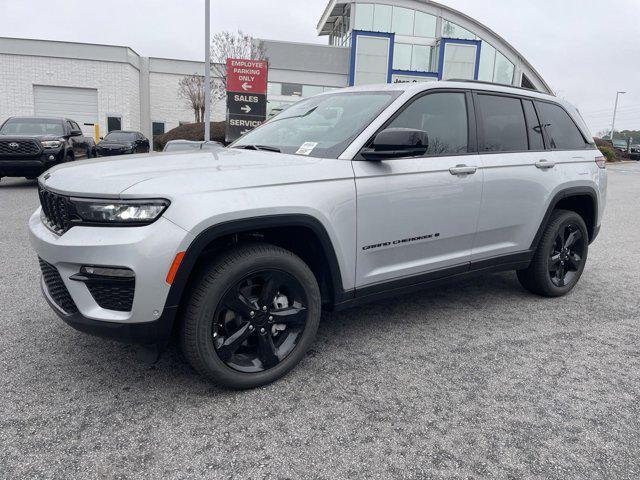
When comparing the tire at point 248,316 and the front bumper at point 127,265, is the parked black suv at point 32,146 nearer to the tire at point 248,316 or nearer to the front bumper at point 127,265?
the front bumper at point 127,265

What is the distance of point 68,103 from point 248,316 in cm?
3499

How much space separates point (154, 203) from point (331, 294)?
3.98ft

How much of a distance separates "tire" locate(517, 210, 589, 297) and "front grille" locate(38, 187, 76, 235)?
358cm

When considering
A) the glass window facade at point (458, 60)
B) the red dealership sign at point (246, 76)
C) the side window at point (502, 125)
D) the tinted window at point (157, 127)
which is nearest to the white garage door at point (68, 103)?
the tinted window at point (157, 127)

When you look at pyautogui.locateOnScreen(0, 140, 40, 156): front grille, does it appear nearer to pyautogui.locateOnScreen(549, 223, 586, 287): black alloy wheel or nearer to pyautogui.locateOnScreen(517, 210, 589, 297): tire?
pyautogui.locateOnScreen(517, 210, 589, 297): tire

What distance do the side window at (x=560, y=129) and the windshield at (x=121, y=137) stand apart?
18179mm

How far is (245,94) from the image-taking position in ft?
53.8

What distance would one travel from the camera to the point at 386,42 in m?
33.3

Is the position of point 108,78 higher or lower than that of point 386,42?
lower

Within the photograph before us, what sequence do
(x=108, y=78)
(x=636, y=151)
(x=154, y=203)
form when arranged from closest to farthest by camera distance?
1. (x=154, y=203)
2. (x=108, y=78)
3. (x=636, y=151)

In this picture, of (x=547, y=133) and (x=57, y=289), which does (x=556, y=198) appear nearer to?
(x=547, y=133)

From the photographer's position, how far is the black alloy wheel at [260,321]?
8.82 feet

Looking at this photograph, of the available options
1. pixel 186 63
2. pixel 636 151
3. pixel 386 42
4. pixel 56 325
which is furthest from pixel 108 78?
pixel 636 151

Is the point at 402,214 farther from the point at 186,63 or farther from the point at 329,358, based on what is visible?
the point at 186,63
